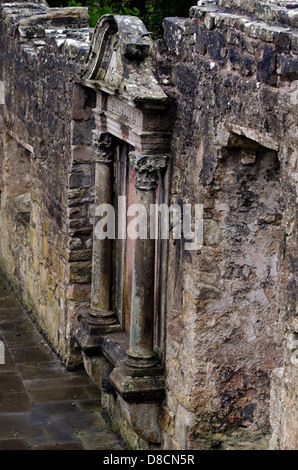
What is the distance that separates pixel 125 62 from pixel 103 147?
1.00 m

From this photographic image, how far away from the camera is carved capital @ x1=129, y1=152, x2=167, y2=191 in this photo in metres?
5.89

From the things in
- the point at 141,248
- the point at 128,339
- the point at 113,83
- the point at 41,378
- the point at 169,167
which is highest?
the point at 113,83

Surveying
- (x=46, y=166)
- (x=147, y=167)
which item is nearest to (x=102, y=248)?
(x=147, y=167)

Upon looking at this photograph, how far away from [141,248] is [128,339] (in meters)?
0.98

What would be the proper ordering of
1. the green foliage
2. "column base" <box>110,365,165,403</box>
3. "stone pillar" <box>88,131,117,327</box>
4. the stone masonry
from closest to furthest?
1. the stone masonry
2. "column base" <box>110,365,165,403</box>
3. "stone pillar" <box>88,131,117,327</box>
4. the green foliage

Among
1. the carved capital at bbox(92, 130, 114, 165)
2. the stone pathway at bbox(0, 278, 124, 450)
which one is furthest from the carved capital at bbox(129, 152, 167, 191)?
the stone pathway at bbox(0, 278, 124, 450)

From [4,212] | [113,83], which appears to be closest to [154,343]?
[113,83]

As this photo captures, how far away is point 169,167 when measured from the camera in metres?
5.94

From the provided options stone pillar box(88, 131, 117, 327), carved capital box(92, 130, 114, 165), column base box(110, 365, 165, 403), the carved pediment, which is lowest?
column base box(110, 365, 165, 403)

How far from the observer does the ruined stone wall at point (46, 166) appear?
26.0 feet

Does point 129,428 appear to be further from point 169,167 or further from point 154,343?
point 169,167

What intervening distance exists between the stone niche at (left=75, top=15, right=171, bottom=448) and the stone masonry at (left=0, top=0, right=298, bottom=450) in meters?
0.01

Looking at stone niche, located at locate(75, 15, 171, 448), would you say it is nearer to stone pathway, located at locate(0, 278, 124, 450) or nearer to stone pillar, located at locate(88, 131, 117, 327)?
stone pillar, located at locate(88, 131, 117, 327)

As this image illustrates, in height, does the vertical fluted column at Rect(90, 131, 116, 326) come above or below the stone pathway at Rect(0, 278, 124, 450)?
above
